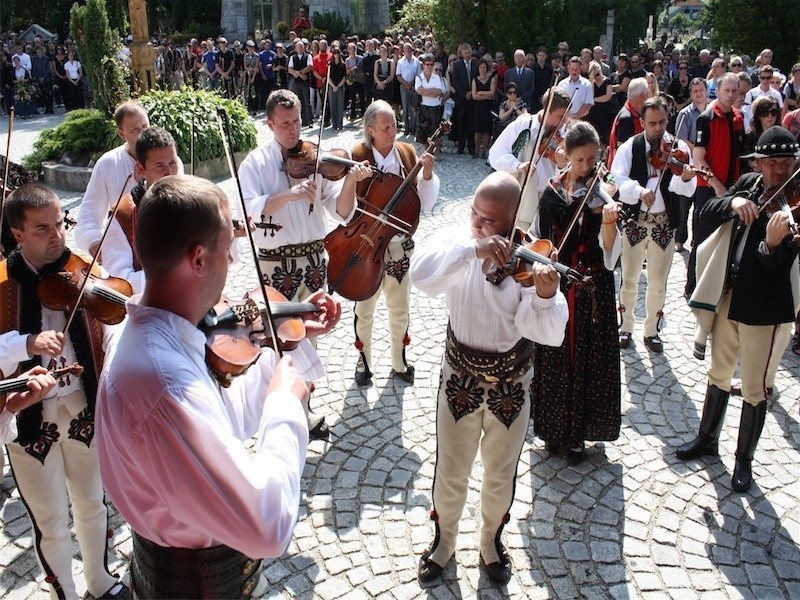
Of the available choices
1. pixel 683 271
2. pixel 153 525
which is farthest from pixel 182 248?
pixel 683 271

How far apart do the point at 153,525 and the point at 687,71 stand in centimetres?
1390

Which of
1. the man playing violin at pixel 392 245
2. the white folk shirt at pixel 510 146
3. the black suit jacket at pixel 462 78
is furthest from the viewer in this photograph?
the black suit jacket at pixel 462 78

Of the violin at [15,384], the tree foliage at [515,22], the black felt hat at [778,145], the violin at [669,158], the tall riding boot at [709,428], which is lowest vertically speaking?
the tall riding boot at [709,428]

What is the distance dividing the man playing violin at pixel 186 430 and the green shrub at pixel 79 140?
34.7 feet

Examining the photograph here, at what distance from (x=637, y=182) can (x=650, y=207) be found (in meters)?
0.26

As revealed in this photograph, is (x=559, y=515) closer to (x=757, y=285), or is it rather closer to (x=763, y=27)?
(x=757, y=285)

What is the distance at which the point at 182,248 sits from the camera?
185 cm

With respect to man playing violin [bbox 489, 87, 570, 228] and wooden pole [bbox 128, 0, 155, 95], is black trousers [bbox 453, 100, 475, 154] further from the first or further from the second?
man playing violin [bbox 489, 87, 570, 228]

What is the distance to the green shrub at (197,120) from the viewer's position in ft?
34.5

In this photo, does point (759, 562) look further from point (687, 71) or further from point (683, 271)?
point (687, 71)

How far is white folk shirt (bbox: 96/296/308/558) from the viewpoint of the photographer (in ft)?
Result: 5.60

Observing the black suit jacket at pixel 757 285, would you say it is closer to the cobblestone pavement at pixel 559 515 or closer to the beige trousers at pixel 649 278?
the cobblestone pavement at pixel 559 515

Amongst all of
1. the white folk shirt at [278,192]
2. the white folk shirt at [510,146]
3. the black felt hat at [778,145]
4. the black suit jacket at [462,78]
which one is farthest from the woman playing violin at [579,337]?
the black suit jacket at [462,78]

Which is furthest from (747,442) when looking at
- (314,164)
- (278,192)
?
(278,192)
